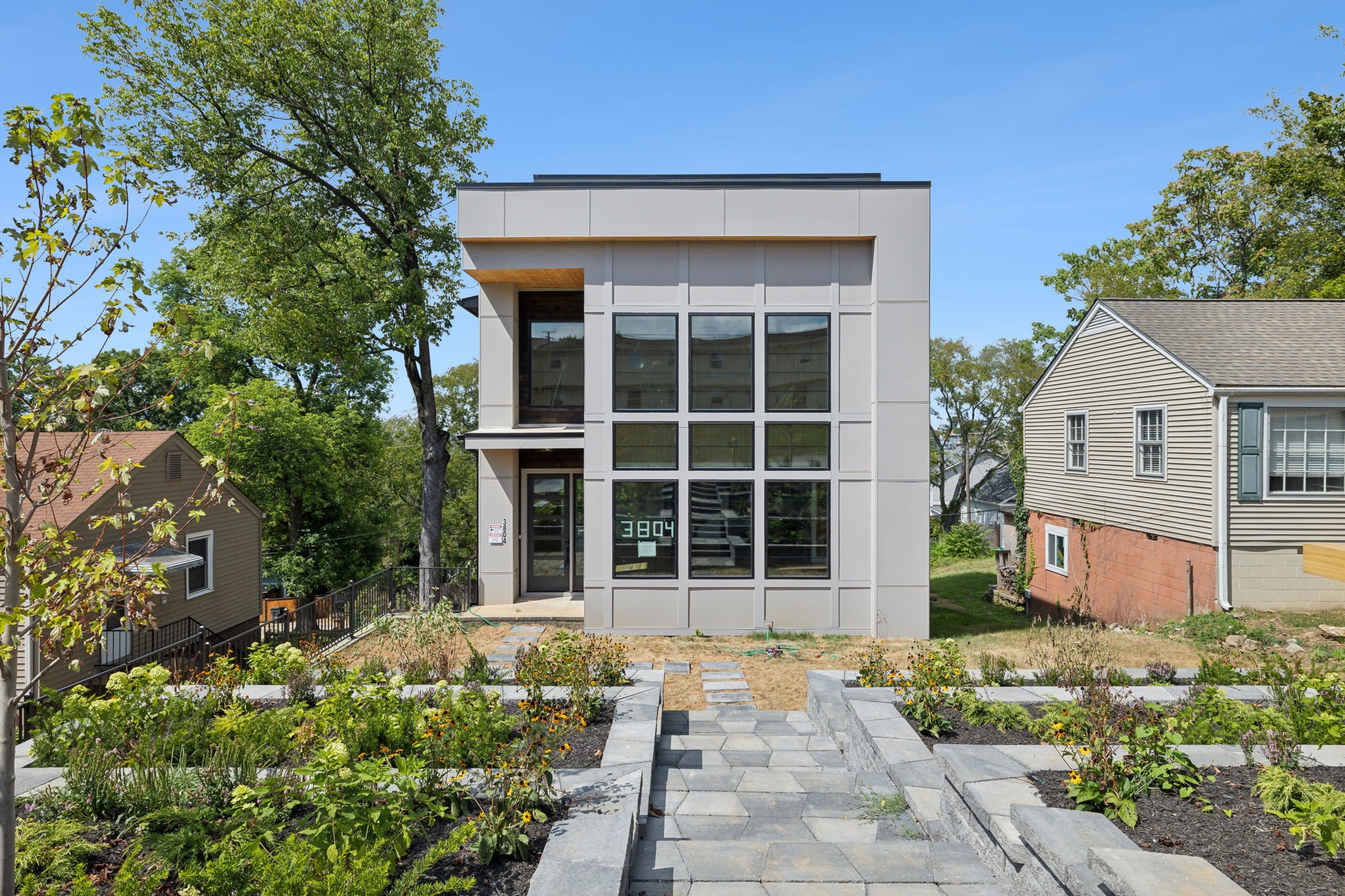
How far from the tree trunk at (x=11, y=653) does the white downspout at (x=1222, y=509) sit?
15296 millimetres

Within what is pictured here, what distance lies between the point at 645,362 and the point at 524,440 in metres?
2.48

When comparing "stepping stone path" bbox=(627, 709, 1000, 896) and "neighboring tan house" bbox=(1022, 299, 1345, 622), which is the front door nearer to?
"stepping stone path" bbox=(627, 709, 1000, 896)

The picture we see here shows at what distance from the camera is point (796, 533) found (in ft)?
39.2

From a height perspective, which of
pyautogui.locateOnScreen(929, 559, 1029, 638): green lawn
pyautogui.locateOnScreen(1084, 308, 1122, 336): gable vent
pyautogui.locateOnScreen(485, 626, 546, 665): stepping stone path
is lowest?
pyautogui.locateOnScreen(929, 559, 1029, 638): green lawn

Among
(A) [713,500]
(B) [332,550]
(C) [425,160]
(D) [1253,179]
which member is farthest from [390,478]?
(D) [1253,179]

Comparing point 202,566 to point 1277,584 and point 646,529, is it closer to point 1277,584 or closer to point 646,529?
point 646,529

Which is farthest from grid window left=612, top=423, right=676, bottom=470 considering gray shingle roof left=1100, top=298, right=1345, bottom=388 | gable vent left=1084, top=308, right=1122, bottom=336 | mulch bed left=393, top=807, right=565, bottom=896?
gable vent left=1084, top=308, right=1122, bottom=336

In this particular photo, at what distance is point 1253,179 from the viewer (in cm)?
2395

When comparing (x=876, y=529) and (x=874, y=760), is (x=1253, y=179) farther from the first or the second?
(x=874, y=760)

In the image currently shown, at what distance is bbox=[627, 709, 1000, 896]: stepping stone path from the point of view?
383 cm

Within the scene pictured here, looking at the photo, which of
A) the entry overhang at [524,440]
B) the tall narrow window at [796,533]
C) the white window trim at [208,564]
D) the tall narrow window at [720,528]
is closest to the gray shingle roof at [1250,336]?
the tall narrow window at [796,533]

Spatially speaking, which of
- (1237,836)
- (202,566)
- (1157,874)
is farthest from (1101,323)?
(202,566)

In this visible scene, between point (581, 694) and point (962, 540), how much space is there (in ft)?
91.1

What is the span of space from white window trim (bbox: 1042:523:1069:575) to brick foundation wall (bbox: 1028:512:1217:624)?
69 mm
